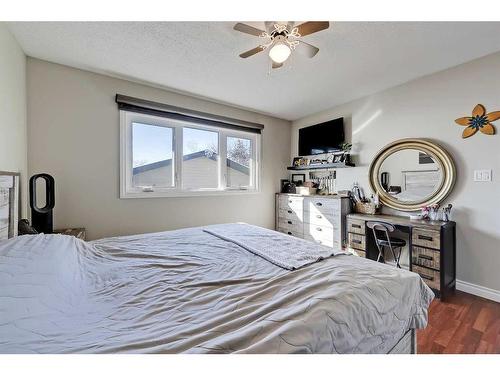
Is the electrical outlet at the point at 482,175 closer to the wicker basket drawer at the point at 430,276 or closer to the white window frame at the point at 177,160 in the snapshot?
the wicker basket drawer at the point at 430,276

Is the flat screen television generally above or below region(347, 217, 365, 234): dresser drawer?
above

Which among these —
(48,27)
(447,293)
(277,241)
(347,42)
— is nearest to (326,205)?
(447,293)

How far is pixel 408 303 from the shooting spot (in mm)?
1105

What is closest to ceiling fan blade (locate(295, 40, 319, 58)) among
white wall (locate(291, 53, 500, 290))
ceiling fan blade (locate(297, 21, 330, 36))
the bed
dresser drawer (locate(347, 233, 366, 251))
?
ceiling fan blade (locate(297, 21, 330, 36))

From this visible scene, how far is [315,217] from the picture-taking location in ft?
11.2

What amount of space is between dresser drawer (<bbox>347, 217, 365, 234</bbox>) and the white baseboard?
1.07m

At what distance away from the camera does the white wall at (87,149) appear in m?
2.29

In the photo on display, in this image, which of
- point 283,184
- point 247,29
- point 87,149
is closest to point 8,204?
point 87,149

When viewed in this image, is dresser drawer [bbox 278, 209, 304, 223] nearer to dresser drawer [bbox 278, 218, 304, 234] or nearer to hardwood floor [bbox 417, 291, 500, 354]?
dresser drawer [bbox 278, 218, 304, 234]

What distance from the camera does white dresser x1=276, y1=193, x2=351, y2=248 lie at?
308cm

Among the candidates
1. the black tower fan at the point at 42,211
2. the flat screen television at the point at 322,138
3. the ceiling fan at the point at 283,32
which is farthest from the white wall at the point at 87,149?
the flat screen television at the point at 322,138

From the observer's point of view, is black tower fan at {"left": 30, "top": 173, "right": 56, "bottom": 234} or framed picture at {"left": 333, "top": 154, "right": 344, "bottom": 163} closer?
black tower fan at {"left": 30, "top": 173, "right": 56, "bottom": 234}

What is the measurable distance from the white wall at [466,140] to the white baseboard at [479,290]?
0.04 metres
